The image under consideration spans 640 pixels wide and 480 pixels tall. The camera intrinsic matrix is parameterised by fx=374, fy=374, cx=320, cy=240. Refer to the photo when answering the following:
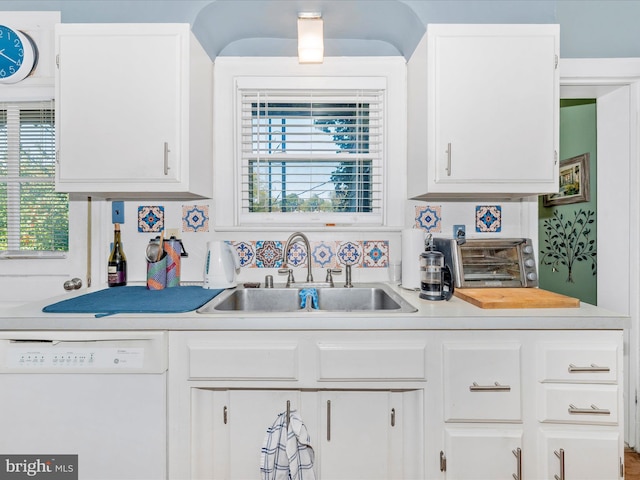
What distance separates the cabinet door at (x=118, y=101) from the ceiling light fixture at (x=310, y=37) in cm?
56

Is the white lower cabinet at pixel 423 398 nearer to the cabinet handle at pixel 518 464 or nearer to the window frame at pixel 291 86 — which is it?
the cabinet handle at pixel 518 464

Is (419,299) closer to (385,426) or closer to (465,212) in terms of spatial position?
(385,426)

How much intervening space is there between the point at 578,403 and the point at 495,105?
4.12 feet

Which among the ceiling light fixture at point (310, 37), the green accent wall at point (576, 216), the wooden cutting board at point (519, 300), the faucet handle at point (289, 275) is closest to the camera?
the wooden cutting board at point (519, 300)

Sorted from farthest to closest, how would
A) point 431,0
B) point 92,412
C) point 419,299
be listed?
1. point 431,0
2. point 419,299
3. point 92,412

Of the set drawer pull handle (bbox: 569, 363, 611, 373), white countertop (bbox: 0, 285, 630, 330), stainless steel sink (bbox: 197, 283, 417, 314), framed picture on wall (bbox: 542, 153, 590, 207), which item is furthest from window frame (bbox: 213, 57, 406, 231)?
framed picture on wall (bbox: 542, 153, 590, 207)

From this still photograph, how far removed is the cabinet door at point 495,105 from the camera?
168cm

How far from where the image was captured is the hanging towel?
133 centimetres

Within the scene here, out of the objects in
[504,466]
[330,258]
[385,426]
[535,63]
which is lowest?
[504,466]

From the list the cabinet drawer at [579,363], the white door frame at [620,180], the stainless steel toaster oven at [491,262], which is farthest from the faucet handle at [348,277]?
the white door frame at [620,180]

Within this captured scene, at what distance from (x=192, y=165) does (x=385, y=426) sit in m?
1.41

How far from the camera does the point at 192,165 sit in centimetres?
178

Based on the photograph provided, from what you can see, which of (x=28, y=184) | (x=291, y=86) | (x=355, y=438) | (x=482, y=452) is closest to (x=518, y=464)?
(x=482, y=452)

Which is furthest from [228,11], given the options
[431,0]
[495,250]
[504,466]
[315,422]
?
[504,466]
